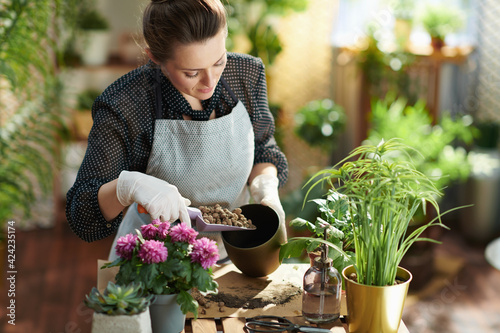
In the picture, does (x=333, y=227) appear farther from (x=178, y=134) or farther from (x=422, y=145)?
(x=422, y=145)

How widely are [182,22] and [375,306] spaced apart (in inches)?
30.8

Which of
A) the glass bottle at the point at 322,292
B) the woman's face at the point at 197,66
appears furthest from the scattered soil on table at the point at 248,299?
the woman's face at the point at 197,66

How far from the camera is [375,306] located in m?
1.15

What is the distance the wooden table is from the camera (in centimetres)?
125

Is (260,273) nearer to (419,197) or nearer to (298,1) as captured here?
(419,197)

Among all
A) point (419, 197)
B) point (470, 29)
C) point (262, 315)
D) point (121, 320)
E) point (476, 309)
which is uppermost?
point (470, 29)

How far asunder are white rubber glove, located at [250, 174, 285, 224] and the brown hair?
18.0 inches

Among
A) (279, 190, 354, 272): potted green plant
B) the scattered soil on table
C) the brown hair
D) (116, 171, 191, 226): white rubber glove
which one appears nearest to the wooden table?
the scattered soil on table

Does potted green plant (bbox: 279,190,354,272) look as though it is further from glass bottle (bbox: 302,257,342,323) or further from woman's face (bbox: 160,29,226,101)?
woman's face (bbox: 160,29,226,101)

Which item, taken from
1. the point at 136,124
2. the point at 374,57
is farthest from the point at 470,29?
the point at 136,124

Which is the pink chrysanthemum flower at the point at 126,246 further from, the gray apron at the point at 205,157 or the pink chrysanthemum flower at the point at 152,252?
the gray apron at the point at 205,157

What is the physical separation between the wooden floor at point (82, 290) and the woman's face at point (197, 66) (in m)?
1.94

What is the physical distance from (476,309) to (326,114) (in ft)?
4.89

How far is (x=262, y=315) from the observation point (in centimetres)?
128
